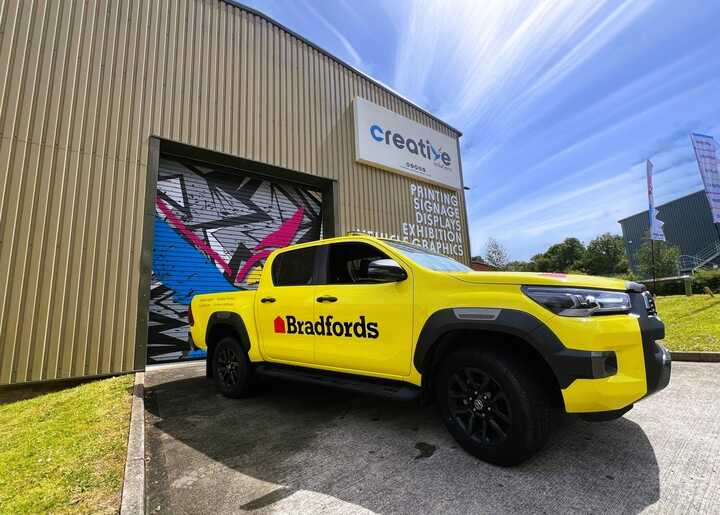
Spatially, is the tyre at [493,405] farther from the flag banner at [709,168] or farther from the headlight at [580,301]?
the flag banner at [709,168]

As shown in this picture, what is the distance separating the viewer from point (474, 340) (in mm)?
2930

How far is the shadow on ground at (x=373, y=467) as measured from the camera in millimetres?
2322

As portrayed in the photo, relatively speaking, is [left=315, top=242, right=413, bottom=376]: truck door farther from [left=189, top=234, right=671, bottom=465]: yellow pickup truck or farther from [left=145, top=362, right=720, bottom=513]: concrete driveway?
[left=145, top=362, right=720, bottom=513]: concrete driveway

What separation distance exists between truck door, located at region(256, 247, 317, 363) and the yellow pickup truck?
0.06ft

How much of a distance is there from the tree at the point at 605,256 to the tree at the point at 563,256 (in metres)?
2.41

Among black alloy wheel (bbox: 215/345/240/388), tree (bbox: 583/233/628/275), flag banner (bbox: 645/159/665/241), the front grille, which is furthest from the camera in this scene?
tree (bbox: 583/233/628/275)

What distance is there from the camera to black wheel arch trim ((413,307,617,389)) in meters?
2.36

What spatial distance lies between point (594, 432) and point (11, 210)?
8.63 m

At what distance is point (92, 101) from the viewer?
6938 mm

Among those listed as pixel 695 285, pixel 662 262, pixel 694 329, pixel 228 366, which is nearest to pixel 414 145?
pixel 694 329

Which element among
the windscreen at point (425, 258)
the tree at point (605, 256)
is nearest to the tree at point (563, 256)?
the tree at point (605, 256)

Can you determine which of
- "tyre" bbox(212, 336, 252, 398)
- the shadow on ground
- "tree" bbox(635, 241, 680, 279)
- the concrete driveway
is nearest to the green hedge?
the concrete driveway

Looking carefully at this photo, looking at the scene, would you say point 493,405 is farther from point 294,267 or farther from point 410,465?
point 294,267

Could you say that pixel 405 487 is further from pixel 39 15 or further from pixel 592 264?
pixel 592 264
